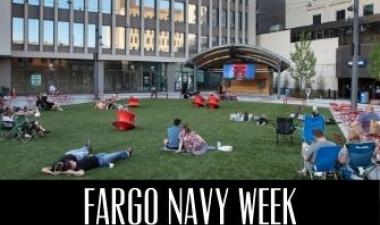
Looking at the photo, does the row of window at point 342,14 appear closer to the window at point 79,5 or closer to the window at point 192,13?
the window at point 192,13

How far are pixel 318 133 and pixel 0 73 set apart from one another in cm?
4536

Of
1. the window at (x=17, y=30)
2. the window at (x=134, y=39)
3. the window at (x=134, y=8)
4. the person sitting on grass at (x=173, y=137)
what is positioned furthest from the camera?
the window at (x=134, y=8)

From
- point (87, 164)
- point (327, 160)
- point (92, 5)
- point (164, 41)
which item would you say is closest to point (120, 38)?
point (92, 5)

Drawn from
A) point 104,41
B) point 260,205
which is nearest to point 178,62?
point 104,41

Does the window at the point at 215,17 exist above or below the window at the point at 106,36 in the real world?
above

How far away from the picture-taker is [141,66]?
2566 inches

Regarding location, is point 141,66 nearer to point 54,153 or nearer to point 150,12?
point 150,12

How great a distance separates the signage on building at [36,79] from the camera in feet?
183

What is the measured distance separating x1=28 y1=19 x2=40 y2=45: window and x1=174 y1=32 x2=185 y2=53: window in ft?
59.4

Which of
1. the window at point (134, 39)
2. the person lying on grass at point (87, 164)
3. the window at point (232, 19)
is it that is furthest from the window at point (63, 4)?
the person lying on grass at point (87, 164)

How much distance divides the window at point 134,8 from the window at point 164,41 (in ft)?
13.3

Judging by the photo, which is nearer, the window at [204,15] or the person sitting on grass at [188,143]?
the person sitting on grass at [188,143]

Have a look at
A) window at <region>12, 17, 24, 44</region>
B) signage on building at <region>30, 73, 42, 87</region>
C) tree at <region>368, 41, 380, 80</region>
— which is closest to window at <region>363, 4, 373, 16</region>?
tree at <region>368, 41, 380, 80</region>

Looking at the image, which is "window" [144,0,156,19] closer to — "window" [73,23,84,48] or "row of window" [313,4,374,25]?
"window" [73,23,84,48]
